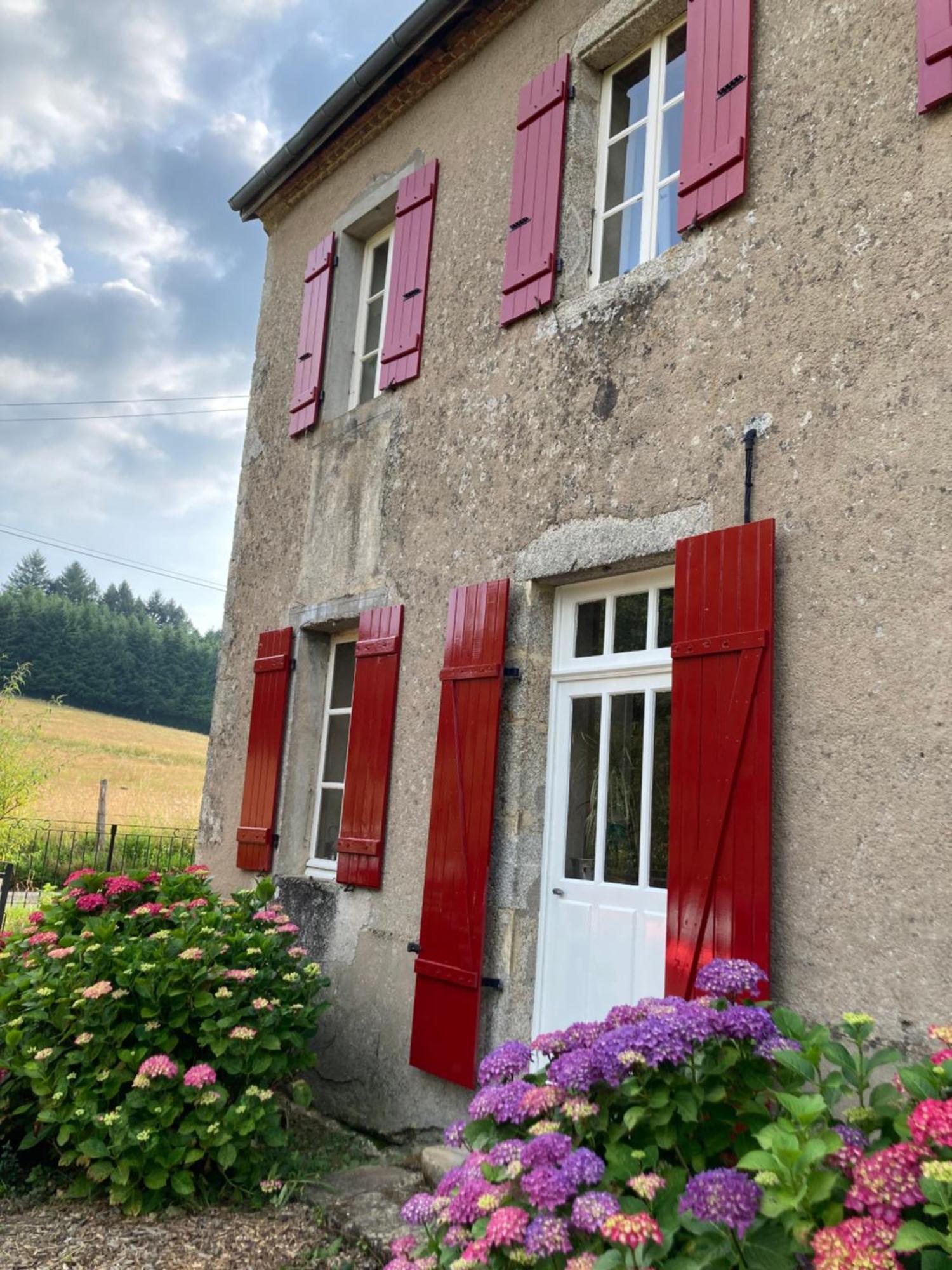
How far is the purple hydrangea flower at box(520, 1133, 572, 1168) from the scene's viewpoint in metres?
1.97

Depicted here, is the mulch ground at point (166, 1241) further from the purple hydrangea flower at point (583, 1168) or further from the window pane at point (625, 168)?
the window pane at point (625, 168)

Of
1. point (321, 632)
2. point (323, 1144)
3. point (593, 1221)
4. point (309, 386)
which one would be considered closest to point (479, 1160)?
point (593, 1221)

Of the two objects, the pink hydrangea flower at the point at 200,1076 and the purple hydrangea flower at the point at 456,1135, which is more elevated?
the purple hydrangea flower at the point at 456,1135

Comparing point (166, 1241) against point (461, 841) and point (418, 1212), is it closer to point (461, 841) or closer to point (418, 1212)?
point (418, 1212)

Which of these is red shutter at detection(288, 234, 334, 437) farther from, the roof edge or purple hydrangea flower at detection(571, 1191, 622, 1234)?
purple hydrangea flower at detection(571, 1191, 622, 1234)

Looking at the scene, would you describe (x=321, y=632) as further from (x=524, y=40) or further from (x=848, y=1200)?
(x=848, y=1200)

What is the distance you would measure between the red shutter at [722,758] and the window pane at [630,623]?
492 millimetres

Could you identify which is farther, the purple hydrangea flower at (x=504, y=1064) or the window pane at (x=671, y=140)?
the window pane at (x=671, y=140)

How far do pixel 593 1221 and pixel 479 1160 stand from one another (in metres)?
0.46

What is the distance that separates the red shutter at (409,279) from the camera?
5.30 m

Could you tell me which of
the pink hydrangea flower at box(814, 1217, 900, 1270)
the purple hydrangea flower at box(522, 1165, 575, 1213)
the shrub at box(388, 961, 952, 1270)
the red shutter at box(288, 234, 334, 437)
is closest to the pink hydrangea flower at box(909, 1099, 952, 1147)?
the shrub at box(388, 961, 952, 1270)

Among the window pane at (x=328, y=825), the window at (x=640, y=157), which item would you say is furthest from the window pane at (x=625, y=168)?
the window pane at (x=328, y=825)

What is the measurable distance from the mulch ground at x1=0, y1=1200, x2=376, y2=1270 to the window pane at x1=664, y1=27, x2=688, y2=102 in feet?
15.7

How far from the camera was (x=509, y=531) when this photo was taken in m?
4.38
